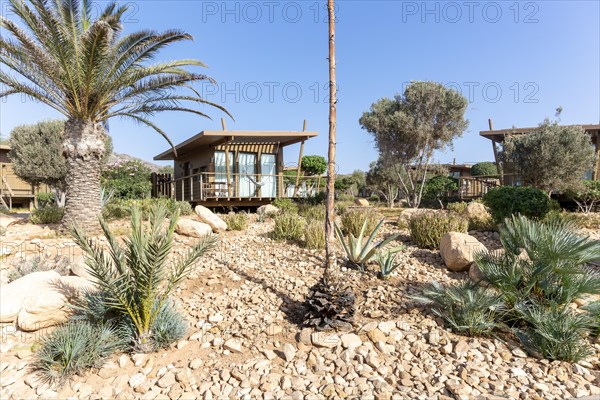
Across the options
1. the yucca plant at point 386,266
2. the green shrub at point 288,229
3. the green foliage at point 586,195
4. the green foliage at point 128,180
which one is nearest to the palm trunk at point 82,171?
the green shrub at point 288,229

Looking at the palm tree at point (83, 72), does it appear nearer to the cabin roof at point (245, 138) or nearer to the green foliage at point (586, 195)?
the cabin roof at point (245, 138)

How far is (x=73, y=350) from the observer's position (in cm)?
354

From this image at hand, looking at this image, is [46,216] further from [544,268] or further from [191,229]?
[544,268]

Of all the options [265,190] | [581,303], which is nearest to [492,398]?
[581,303]

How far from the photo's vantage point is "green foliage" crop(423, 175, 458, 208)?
19.9 metres

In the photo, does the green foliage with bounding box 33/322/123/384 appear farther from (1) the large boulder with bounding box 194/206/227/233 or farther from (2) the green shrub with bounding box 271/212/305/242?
(1) the large boulder with bounding box 194/206/227/233

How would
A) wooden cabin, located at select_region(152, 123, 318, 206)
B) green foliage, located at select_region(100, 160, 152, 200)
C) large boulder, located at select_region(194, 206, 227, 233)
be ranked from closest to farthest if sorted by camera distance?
large boulder, located at select_region(194, 206, 227, 233) < wooden cabin, located at select_region(152, 123, 318, 206) < green foliage, located at select_region(100, 160, 152, 200)

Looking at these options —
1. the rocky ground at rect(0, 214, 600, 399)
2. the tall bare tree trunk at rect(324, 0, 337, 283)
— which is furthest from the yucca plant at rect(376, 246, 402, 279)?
the tall bare tree trunk at rect(324, 0, 337, 283)

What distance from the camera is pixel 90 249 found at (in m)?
3.71

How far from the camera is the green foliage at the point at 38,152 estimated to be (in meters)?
16.9

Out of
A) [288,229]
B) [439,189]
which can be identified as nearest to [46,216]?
[288,229]

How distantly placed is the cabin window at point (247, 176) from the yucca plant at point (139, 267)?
11.4m

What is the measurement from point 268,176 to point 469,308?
42.7 ft

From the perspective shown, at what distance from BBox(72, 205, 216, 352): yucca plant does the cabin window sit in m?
11.4
